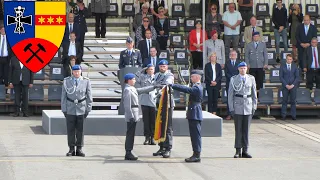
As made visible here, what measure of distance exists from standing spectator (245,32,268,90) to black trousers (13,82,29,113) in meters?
6.66

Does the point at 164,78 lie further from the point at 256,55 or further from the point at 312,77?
the point at 312,77

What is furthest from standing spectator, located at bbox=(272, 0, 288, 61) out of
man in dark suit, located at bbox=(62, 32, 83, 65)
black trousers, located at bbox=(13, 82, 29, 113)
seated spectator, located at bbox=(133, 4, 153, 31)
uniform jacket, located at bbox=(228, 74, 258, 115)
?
uniform jacket, located at bbox=(228, 74, 258, 115)

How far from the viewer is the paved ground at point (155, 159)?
1805 cm

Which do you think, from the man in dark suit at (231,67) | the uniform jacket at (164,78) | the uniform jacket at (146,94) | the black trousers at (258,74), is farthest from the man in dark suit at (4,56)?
the uniform jacket at (164,78)

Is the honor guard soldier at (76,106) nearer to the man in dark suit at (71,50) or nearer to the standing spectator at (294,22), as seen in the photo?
the man in dark suit at (71,50)

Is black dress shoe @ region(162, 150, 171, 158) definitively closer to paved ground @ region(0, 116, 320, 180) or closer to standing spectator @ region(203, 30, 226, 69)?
paved ground @ region(0, 116, 320, 180)

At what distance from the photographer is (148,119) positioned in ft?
73.1

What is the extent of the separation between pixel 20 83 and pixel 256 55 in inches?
277

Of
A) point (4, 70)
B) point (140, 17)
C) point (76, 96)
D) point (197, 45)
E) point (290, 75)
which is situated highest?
point (140, 17)

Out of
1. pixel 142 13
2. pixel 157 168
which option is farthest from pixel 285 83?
pixel 157 168

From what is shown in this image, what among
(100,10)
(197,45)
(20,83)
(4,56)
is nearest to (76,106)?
(20,83)

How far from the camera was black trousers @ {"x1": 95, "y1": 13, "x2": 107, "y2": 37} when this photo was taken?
1296 inches

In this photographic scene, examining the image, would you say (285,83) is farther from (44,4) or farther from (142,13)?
Answer: (44,4)

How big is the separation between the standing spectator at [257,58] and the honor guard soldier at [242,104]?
336 inches
